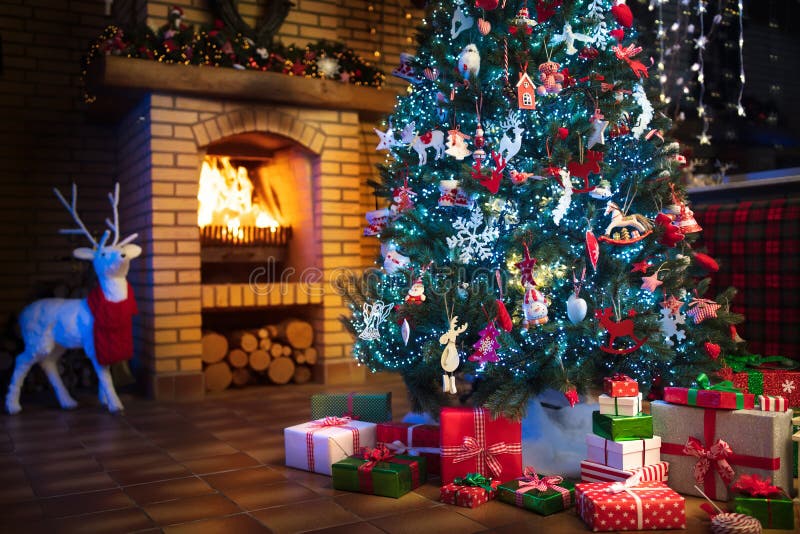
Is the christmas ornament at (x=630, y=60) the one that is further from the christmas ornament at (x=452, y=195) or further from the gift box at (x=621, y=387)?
the gift box at (x=621, y=387)

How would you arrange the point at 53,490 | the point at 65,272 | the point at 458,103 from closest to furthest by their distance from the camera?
the point at 53,490 → the point at 458,103 → the point at 65,272

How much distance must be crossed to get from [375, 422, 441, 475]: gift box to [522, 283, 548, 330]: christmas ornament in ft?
2.17

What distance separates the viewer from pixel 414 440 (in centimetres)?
303

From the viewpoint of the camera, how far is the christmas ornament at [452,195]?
2.94 meters

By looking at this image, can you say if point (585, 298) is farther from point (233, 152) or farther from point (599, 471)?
point (233, 152)

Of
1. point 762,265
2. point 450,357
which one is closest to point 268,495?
point 450,357

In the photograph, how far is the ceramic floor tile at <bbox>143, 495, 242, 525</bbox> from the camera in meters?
2.47

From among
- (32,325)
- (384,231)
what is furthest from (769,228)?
(32,325)

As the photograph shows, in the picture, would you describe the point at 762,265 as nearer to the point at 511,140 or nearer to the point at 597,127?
the point at 597,127

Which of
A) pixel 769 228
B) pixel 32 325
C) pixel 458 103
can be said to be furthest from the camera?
pixel 32 325

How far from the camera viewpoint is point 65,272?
18.8 ft

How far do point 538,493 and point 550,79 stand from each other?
1582mm

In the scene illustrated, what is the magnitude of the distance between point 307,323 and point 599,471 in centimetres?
315

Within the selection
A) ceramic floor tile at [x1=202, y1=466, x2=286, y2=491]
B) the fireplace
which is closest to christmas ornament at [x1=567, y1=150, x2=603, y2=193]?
ceramic floor tile at [x1=202, y1=466, x2=286, y2=491]
